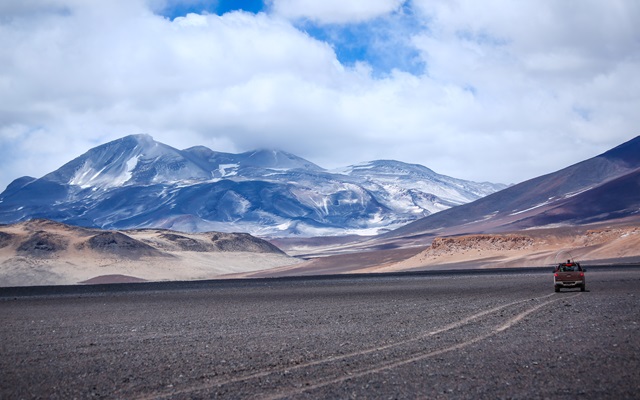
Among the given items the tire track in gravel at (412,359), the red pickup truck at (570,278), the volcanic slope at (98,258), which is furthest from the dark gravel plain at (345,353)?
the volcanic slope at (98,258)

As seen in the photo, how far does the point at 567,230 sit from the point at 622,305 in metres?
102

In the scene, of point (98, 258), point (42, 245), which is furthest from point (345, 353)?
point (42, 245)

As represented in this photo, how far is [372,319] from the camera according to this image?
71.2 ft

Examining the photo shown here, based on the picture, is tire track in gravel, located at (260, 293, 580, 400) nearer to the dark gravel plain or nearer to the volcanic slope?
the dark gravel plain

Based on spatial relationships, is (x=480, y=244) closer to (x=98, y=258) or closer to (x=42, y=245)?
(x=98, y=258)

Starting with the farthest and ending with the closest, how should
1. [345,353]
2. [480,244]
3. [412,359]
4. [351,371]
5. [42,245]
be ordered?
[42,245] < [480,244] < [345,353] < [412,359] < [351,371]

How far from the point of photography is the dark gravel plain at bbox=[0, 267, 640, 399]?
1103 cm

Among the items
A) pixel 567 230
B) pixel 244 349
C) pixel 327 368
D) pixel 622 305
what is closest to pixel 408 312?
pixel 622 305

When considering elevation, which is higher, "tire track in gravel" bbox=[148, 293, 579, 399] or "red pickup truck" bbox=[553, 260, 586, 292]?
"red pickup truck" bbox=[553, 260, 586, 292]

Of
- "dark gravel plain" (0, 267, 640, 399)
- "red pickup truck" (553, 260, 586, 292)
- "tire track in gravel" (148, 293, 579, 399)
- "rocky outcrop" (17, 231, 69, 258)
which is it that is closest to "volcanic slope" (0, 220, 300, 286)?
"rocky outcrop" (17, 231, 69, 258)

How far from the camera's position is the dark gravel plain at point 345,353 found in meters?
11.0

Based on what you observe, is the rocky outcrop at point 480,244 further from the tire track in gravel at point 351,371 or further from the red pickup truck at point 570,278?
the tire track in gravel at point 351,371

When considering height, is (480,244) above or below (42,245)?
below

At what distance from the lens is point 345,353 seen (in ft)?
47.8
